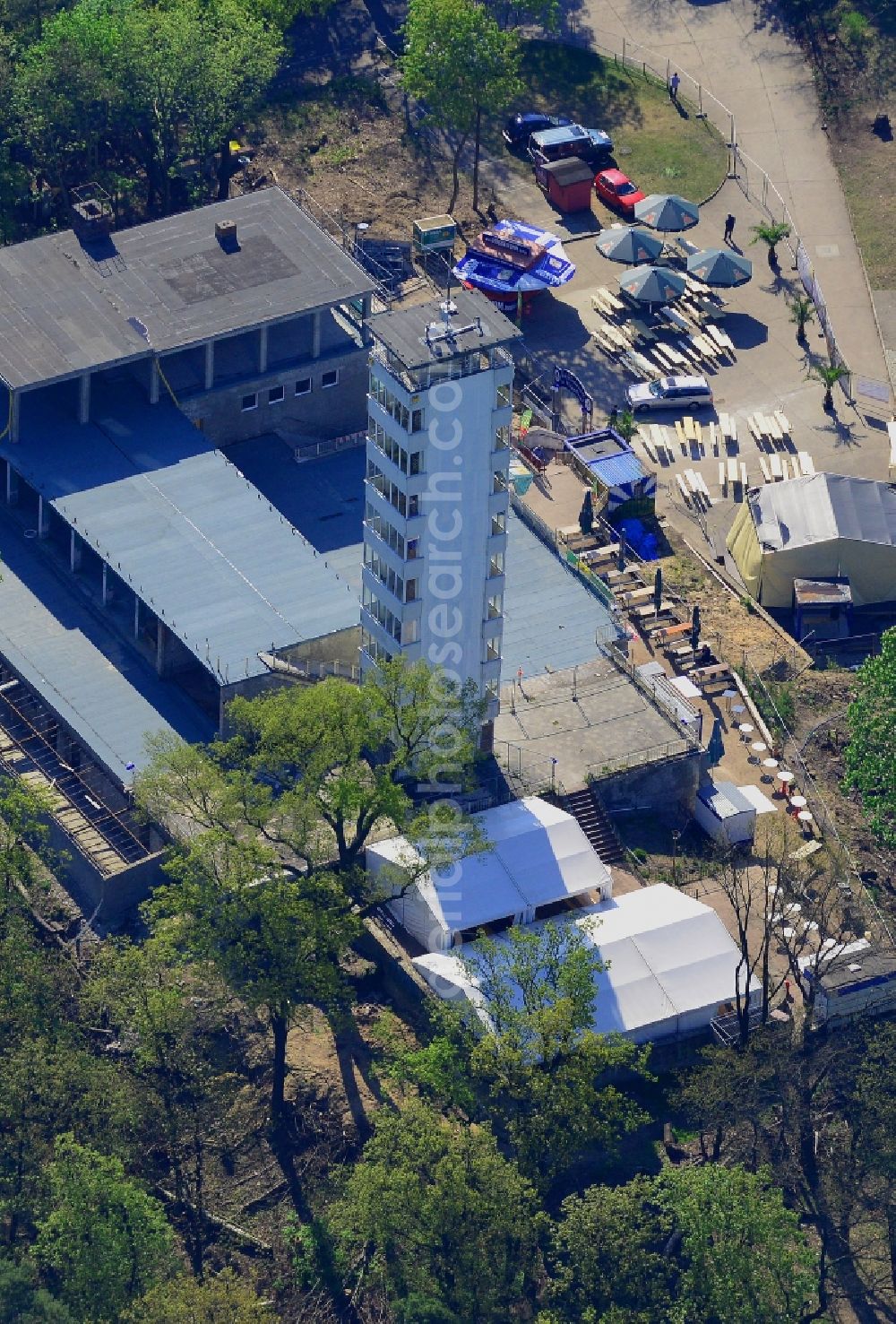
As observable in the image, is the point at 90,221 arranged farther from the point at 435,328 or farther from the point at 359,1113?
the point at 359,1113

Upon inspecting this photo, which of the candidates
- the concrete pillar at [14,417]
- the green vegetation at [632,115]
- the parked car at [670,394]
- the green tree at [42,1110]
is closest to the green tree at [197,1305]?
the green tree at [42,1110]

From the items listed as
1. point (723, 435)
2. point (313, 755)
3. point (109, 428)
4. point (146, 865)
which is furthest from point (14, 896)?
point (723, 435)

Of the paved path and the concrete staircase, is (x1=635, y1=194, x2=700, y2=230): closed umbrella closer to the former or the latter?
the paved path

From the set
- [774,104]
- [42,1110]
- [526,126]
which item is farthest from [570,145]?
[42,1110]

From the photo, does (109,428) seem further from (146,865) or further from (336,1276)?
(336,1276)

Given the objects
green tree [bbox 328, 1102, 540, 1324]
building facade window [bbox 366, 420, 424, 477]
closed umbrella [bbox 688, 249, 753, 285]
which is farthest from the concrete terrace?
green tree [bbox 328, 1102, 540, 1324]

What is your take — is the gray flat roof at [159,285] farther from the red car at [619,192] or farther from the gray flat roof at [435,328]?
the red car at [619,192]
